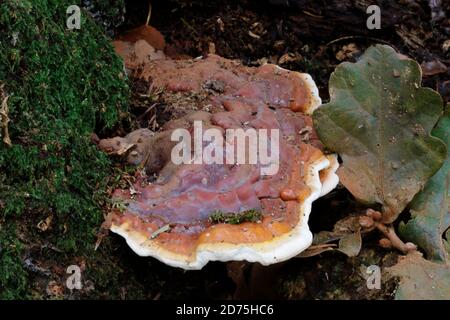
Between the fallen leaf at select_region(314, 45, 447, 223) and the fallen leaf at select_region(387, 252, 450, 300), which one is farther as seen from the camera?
the fallen leaf at select_region(314, 45, 447, 223)

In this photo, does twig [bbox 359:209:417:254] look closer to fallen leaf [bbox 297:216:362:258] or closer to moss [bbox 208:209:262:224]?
fallen leaf [bbox 297:216:362:258]

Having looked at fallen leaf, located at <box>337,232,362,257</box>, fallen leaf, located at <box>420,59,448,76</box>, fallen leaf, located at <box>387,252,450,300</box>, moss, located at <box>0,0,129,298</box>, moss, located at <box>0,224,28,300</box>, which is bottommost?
fallen leaf, located at <box>387,252,450,300</box>

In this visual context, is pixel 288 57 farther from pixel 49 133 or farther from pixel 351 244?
pixel 49 133

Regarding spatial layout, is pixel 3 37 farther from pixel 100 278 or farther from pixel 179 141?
pixel 100 278

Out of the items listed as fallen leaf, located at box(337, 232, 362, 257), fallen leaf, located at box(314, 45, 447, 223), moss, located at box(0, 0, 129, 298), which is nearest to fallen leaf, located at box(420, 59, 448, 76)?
fallen leaf, located at box(314, 45, 447, 223)

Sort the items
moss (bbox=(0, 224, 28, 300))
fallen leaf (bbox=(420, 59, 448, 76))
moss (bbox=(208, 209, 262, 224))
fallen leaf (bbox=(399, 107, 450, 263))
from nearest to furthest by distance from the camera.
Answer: moss (bbox=(0, 224, 28, 300))
moss (bbox=(208, 209, 262, 224))
fallen leaf (bbox=(399, 107, 450, 263))
fallen leaf (bbox=(420, 59, 448, 76))

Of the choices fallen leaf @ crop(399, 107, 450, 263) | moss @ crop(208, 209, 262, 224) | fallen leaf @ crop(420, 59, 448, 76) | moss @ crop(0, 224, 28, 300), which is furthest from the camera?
fallen leaf @ crop(420, 59, 448, 76)

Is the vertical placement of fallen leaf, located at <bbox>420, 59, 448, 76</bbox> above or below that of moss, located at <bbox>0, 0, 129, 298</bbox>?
below
